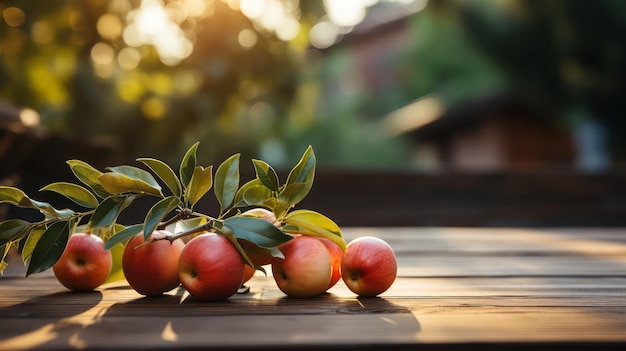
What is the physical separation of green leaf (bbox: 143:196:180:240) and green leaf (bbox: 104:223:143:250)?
3cm

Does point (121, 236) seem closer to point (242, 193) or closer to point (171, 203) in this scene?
point (171, 203)

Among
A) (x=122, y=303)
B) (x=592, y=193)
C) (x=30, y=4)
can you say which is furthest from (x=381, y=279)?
(x=30, y=4)

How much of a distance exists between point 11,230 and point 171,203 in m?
0.26

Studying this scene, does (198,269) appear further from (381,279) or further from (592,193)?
(592,193)

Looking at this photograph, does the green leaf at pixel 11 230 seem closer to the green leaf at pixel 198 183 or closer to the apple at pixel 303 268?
the green leaf at pixel 198 183

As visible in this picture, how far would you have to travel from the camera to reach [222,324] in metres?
0.80

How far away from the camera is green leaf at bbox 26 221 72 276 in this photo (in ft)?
3.16

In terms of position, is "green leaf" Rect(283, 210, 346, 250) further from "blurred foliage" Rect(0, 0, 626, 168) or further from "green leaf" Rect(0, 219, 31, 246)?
"blurred foliage" Rect(0, 0, 626, 168)

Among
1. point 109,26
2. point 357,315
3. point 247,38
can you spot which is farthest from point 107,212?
point 109,26

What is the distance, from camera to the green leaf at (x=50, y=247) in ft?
3.16

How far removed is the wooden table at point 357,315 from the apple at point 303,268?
2 cm

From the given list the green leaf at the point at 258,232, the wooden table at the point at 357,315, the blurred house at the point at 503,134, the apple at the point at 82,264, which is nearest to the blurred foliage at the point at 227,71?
the blurred house at the point at 503,134

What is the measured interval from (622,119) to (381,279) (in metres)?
8.49

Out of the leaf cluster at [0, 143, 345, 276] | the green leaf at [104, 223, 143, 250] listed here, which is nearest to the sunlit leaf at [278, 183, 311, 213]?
the leaf cluster at [0, 143, 345, 276]
